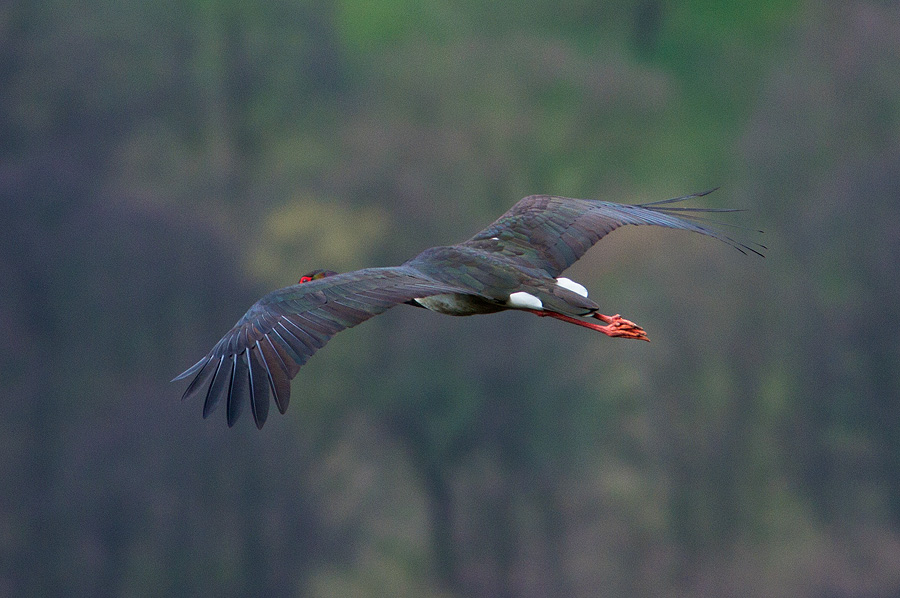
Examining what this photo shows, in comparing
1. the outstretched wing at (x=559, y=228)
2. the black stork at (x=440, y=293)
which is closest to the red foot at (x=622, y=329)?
the black stork at (x=440, y=293)

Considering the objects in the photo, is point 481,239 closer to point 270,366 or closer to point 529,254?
point 529,254

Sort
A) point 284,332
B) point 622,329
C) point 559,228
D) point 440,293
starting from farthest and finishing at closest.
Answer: point 559,228 → point 622,329 → point 440,293 → point 284,332

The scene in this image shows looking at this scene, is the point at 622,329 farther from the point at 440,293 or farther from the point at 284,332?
the point at 284,332

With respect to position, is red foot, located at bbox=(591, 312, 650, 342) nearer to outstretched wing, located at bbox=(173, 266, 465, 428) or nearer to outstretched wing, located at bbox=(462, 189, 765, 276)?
outstretched wing, located at bbox=(462, 189, 765, 276)

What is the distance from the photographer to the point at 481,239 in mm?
10359

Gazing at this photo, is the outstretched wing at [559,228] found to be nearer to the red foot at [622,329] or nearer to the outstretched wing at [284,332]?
the red foot at [622,329]

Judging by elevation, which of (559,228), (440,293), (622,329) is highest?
(440,293)

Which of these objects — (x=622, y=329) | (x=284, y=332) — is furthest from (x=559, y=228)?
(x=284, y=332)

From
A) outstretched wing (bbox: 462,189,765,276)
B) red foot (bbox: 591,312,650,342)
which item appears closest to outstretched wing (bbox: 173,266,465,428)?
outstretched wing (bbox: 462,189,765,276)

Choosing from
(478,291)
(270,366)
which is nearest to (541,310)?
(478,291)

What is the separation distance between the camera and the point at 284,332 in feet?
25.4

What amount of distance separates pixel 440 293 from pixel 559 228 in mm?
2229

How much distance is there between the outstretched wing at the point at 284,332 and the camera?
7281mm

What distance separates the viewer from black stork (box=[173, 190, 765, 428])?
7426mm
